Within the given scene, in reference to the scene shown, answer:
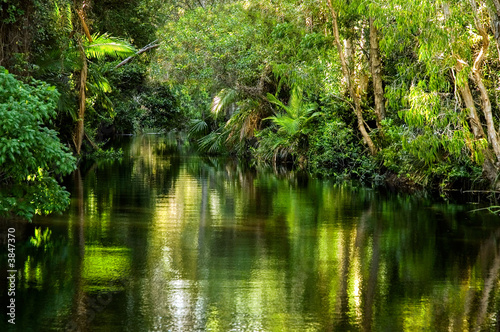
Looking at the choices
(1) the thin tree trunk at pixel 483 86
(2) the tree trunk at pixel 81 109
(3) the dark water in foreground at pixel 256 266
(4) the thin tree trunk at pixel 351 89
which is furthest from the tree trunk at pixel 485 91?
(2) the tree trunk at pixel 81 109

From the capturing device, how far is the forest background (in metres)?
11.4

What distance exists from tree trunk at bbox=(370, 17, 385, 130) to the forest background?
0.14ft

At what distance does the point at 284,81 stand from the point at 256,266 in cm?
1932

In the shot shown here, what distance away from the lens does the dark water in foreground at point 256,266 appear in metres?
6.75

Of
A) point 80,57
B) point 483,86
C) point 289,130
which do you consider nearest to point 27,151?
point 483,86

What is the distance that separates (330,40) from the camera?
868 inches

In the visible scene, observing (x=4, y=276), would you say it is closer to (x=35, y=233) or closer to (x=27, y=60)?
(x=35, y=233)

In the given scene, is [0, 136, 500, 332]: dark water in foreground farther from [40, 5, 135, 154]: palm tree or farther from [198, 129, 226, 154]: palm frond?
[198, 129, 226, 154]: palm frond

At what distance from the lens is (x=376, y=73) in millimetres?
22172

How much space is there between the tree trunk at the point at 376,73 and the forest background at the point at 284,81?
44mm

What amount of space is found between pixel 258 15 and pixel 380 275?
2460 centimetres

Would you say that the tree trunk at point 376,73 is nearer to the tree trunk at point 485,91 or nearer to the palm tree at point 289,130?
the palm tree at point 289,130

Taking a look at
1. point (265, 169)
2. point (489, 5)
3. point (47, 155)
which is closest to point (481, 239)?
point (489, 5)

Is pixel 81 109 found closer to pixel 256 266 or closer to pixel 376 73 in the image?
pixel 376 73
